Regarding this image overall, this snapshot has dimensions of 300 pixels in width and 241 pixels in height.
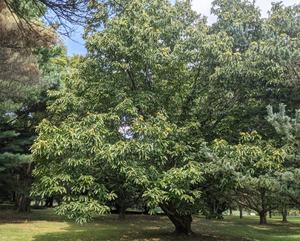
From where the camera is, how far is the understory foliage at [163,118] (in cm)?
670

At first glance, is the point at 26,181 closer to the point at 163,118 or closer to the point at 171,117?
the point at 171,117

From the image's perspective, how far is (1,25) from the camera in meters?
8.93

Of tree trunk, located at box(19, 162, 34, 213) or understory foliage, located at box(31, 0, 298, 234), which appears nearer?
understory foliage, located at box(31, 0, 298, 234)

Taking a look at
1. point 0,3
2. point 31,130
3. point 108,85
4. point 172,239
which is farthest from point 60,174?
point 31,130

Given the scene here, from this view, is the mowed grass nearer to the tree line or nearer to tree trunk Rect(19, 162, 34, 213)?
the tree line

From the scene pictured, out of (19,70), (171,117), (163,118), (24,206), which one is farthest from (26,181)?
(163,118)

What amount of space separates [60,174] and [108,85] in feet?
11.5

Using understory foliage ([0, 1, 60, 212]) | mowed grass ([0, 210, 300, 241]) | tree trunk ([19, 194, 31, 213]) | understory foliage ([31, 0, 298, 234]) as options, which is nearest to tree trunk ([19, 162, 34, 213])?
tree trunk ([19, 194, 31, 213])

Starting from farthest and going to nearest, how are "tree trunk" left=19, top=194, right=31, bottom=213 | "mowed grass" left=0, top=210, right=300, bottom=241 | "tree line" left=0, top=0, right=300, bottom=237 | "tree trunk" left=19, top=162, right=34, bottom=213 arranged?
1. "tree trunk" left=19, top=194, right=31, bottom=213
2. "tree trunk" left=19, top=162, right=34, bottom=213
3. "mowed grass" left=0, top=210, right=300, bottom=241
4. "tree line" left=0, top=0, right=300, bottom=237

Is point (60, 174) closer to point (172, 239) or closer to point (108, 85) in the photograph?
point (108, 85)

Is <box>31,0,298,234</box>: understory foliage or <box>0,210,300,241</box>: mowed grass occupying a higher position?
<box>31,0,298,234</box>: understory foliage

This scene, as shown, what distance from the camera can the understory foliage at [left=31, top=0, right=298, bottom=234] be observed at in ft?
22.0

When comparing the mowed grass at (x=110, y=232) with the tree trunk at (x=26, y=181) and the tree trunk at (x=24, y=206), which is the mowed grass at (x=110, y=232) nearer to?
the tree trunk at (x=26, y=181)

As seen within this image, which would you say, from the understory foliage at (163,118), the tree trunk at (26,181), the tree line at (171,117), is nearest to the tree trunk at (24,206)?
the tree trunk at (26,181)
